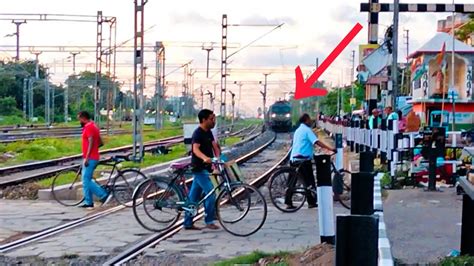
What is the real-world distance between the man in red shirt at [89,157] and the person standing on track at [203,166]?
3545 millimetres

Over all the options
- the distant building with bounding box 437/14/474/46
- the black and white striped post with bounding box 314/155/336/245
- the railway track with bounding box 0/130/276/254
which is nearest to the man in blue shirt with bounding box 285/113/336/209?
the railway track with bounding box 0/130/276/254

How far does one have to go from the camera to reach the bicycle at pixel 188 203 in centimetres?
1195

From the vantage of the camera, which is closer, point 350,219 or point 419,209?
point 350,219

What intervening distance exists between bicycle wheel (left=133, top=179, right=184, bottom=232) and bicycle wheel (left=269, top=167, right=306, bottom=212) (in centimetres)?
272

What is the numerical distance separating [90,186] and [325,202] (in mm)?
7507

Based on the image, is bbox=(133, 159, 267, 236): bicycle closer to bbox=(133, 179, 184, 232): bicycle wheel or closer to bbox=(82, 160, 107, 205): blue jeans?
bbox=(133, 179, 184, 232): bicycle wheel

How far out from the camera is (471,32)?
63.7 meters

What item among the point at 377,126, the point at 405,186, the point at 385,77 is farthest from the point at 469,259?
the point at 385,77

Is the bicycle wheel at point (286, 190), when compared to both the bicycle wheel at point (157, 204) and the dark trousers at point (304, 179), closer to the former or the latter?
the dark trousers at point (304, 179)

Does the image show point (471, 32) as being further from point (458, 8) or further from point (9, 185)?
point (9, 185)

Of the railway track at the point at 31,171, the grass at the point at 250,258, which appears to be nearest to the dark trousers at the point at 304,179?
the grass at the point at 250,258

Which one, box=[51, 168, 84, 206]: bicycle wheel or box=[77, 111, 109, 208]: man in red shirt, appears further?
box=[51, 168, 84, 206]: bicycle wheel

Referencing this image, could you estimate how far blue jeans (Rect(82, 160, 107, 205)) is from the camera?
15422mm

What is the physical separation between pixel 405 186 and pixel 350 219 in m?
13.3
